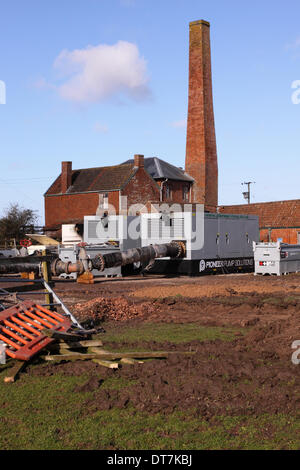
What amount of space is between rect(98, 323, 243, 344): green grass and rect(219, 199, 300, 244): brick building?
1602 inches

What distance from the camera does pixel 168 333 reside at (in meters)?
11.6

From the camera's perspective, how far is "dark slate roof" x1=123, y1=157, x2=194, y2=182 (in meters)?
58.8

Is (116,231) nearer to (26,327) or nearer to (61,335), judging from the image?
(26,327)

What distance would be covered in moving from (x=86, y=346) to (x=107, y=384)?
1.93 m

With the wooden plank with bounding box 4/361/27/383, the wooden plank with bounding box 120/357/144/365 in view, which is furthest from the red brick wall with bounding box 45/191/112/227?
the wooden plank with bounding box 4/361/27/383

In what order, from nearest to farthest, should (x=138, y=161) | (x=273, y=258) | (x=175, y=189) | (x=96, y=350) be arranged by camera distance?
(x=96, y=350), (x=273, y=258), (x=138, y=161), (x=175, y=189)

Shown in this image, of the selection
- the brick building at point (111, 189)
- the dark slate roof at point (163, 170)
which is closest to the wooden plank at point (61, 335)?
the brick building at point (111, 189)

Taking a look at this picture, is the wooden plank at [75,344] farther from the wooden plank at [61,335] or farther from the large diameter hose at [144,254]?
the large diameter hose at [144,254]

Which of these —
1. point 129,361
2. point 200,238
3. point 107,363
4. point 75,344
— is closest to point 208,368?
point 129,361

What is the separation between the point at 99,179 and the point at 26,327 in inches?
1927

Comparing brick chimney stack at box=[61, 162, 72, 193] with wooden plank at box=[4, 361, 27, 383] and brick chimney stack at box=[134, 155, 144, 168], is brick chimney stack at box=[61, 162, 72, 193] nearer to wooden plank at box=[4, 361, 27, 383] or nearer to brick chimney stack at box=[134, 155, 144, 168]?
brick chimney stack at box=[134, 155, 144, 168]

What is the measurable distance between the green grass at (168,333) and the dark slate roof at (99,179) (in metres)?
42.7

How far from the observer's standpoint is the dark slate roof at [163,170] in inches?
2313
